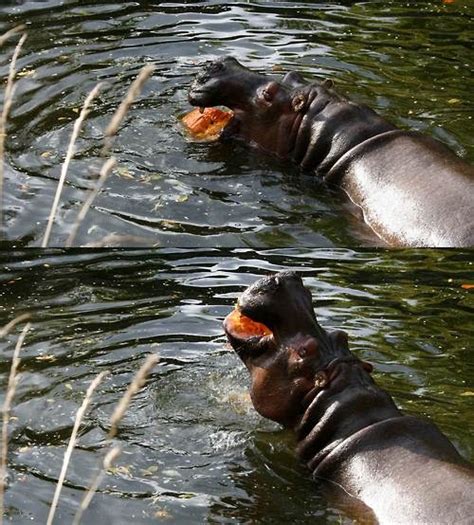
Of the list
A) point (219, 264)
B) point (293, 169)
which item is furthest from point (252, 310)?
point (293, 169)

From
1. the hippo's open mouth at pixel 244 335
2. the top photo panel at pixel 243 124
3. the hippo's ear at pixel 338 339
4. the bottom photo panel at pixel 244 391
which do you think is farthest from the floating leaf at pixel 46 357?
the hippo's ear at pixel 338 339

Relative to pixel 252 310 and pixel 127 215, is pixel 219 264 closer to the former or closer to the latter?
pixel 127 215

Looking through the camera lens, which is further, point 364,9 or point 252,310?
point 364,9

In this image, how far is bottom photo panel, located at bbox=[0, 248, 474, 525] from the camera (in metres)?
6.72

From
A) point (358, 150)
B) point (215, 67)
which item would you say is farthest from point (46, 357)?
point (215, 67)

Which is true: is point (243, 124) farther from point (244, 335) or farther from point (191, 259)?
point (244, 335)

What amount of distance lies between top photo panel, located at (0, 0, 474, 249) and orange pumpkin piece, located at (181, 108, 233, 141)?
14mm

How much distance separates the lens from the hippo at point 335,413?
22.2 ft

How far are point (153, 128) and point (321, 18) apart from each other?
9.98ft

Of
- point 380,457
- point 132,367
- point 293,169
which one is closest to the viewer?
point 380,457

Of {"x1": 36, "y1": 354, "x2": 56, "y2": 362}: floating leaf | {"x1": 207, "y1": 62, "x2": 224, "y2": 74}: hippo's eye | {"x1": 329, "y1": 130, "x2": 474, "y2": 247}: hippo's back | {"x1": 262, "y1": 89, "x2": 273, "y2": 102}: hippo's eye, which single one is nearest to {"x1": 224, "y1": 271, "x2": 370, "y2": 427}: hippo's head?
{"x1": 36, "y1": 354, "x2": 56, "y2": 362}: floating leaf

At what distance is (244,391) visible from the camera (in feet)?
26.0

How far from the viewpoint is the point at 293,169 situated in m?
10.8

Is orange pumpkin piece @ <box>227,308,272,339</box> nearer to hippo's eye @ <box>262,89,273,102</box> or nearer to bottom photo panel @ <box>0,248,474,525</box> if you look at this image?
bottom photo panel @ <box>0,248,474,525</box>
